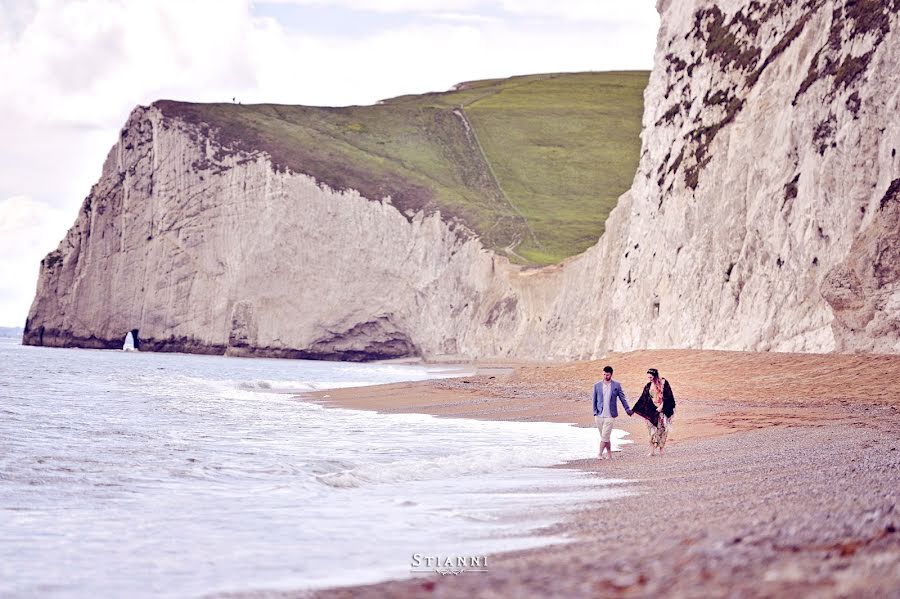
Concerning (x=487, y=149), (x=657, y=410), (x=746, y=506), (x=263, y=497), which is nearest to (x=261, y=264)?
(x=487, y=149)

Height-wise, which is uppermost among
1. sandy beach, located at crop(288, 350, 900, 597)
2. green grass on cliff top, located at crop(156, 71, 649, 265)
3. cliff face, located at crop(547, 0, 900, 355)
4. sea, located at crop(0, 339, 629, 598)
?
green grass on cliff top, located at crop(156, 71, 649, 265)

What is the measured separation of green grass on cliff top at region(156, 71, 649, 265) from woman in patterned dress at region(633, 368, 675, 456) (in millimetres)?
61632

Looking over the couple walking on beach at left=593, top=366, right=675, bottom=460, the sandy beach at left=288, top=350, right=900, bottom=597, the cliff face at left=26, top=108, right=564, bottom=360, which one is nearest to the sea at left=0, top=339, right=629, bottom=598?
the sandy beach at left=288, top=350, right=900, bottom=597

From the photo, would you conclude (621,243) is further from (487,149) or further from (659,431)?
(487,149)

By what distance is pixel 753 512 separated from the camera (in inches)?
311

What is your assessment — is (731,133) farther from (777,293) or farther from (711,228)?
(777,293)

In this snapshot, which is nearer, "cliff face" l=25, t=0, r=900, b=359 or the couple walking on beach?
the couple walking on beach

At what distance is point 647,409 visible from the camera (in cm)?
1495

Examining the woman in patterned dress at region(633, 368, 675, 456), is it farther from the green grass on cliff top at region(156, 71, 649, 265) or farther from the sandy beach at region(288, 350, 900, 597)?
the green grass on cliff top at region(156, 71, 649, 265)

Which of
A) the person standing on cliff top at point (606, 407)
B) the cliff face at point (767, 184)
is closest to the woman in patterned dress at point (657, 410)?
the person standing on cliff top at point (606, 407)

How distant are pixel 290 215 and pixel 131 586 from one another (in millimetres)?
78359

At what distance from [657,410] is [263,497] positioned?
6.09m

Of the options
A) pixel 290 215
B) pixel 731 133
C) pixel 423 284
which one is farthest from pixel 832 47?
pixel 290 215

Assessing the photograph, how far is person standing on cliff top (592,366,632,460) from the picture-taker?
48.5 ft
